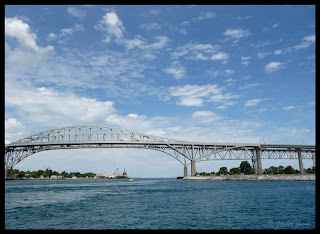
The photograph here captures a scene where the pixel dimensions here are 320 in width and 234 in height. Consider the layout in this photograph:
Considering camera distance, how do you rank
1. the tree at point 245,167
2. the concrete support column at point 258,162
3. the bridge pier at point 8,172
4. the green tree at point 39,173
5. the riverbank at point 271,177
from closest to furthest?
1. the riverbank at point 271,177
2. the concrete support column at point 258,162
3. the bridge pier at point 8,172
4. the tree at point 245,167
5. the green tree at point 39,173

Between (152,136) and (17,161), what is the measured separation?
52.2 metres

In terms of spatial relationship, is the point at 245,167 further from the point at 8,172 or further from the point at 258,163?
the point at 8,172

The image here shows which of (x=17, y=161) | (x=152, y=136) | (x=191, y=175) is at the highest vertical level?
(x=152, y=136)

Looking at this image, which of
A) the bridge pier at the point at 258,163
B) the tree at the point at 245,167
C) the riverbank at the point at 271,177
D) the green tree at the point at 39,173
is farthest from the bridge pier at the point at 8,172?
the tree at the point at 245,167

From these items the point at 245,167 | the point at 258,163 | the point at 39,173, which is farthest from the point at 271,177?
the point at 39,173

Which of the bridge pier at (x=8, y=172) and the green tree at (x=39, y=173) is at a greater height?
the bridge pier at (x=8, y=172)

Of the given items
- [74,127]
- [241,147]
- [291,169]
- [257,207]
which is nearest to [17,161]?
[74,127]

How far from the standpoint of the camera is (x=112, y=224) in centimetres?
1778

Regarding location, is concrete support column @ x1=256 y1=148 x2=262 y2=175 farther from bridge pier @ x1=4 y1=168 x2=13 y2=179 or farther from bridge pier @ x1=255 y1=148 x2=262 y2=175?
bridge pier @ x1=4 y1=168 x2=13 y2=179

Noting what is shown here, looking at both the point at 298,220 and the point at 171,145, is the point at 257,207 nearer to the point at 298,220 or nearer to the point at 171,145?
the point at 298,220

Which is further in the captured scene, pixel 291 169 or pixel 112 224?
pixel 291 169

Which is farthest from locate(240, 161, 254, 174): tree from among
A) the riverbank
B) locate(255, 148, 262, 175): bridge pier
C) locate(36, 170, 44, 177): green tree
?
locate(36, 170, 44, 177): green tree

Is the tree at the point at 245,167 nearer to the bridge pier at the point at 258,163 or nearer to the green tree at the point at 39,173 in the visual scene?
the bridge pier at the point at 258,163

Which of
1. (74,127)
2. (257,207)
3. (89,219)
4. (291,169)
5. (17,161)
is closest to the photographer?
(89,219)
